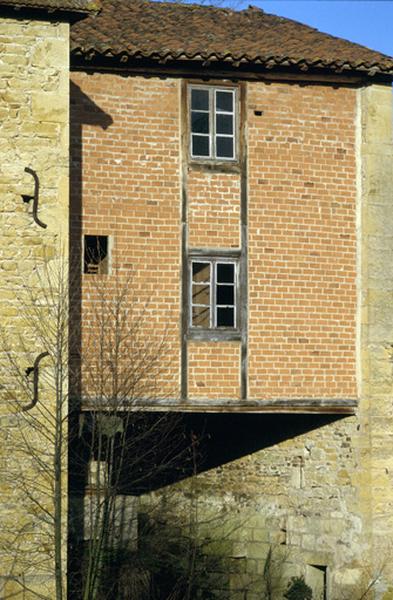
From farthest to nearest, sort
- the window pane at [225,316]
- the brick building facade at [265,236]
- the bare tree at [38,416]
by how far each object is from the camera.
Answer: the window pane at [225,316] < the brick building facade at [265,236] < the bare tree at [38,416]

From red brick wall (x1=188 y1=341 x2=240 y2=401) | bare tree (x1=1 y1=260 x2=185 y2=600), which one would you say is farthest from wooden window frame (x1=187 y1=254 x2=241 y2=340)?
bare tree (x1=1 y1=260 x2=185 y2=600)

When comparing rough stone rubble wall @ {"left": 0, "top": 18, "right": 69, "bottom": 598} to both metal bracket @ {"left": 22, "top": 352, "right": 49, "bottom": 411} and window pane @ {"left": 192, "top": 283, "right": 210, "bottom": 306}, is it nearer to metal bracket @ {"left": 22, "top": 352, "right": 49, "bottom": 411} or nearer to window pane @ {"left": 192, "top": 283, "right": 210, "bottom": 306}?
metal bracket @ {"left": 22, "top": 352, "right": 49, "bottom": 411}

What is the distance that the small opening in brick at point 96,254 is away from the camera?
19266 mm

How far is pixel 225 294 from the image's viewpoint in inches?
774

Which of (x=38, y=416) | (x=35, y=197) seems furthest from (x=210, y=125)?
(x=38, y=416)

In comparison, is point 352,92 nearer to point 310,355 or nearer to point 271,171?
point 271,171

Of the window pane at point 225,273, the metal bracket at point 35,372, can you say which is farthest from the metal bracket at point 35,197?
the window pane at point 225,273

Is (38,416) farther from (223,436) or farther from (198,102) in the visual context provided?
(223,436)

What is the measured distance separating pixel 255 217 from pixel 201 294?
51.3 inches

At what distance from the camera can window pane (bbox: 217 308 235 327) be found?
19.6 m

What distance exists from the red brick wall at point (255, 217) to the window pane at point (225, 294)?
26 centimetres

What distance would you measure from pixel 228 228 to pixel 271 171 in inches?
40.5

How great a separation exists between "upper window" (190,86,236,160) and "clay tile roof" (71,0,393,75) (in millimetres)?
565

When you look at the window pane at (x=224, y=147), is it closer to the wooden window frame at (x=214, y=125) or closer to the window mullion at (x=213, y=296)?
the wooden window frame at (x=214, y=125)
